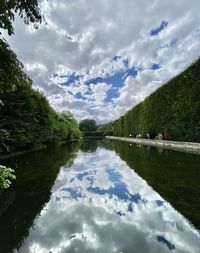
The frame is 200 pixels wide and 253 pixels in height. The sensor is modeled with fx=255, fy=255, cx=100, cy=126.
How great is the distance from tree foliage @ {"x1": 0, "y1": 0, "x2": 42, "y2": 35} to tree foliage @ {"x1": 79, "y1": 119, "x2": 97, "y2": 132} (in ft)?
434

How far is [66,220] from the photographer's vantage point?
457 cm

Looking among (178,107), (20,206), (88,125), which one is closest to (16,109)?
(20,206)

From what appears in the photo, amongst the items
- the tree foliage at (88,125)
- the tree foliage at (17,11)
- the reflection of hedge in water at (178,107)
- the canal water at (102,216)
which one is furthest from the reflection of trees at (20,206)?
the tree foliage at (88,125)

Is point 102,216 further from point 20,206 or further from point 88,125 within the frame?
point 88,125

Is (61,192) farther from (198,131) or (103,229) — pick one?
(198,131)

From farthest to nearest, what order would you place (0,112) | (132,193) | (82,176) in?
(0,112), (82,176), (132,193)

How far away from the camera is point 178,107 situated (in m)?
22.5

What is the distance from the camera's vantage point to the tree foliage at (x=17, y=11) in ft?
12.2

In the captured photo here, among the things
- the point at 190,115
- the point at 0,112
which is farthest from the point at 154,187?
the point at 190,115

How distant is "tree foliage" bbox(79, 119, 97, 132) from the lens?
138125mm

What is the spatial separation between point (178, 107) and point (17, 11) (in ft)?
66.5

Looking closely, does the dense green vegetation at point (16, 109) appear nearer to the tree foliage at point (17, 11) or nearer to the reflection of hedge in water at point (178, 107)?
the tree foliage at point (17, 11)

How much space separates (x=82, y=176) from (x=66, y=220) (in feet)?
14.7

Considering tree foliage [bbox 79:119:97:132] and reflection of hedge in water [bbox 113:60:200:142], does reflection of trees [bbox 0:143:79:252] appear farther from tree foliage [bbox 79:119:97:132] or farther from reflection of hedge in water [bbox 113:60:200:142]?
tree foliage [bbox 79:119:97:132]
